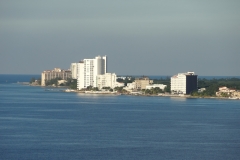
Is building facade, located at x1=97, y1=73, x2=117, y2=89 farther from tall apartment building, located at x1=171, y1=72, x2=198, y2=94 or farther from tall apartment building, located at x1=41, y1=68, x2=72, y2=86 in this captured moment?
tall apartment building, located at x1=41, y1=68, x2=72, y2=86

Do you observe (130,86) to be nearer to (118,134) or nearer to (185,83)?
(185,83)

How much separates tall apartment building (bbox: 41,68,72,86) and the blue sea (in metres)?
34.9

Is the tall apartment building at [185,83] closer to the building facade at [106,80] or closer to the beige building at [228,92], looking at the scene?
the beige building at [228,92]

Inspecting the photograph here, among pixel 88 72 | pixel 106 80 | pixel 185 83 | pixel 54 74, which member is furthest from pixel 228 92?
pixel 54 74

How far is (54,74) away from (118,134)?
44844mm

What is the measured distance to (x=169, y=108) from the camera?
2742 cm

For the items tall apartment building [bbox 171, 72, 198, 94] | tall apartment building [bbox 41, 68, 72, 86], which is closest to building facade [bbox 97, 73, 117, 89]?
tall apartment building [bbox 171, 72, 198, 94]

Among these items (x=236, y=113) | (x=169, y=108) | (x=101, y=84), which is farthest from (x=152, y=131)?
(x=101, y=84)

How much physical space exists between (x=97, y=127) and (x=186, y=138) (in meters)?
3.23

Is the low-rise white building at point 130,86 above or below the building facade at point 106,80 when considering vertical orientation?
below

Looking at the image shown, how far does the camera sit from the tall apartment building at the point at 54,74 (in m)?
60.7

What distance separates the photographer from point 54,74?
61.9 m

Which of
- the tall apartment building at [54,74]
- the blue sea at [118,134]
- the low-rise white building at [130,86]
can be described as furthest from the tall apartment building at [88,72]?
the blue sea at [118,134]

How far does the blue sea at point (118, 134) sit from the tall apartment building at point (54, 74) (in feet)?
115
